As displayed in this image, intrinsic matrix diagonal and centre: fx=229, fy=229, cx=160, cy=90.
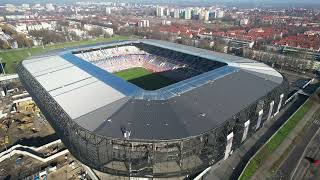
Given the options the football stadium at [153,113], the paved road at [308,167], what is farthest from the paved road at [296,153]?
the football stadium at [153,113]

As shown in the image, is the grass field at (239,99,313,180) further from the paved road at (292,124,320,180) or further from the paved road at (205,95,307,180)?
the paved road at (292,124,320,180)

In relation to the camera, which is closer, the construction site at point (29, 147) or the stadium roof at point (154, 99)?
the stadium roof at point (154, 99)

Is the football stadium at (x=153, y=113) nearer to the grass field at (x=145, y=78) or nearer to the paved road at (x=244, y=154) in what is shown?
the paved road at (x=244, y=154)

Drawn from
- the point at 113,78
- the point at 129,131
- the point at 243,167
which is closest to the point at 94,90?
the point at 113,78

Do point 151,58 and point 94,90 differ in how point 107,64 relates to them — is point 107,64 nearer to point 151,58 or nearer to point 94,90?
point 151,58

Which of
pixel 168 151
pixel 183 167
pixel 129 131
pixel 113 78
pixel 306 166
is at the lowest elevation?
pixel 306 166

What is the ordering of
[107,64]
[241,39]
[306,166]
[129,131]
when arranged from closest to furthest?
[129,131], [306,166], [107,64], [241,39]
